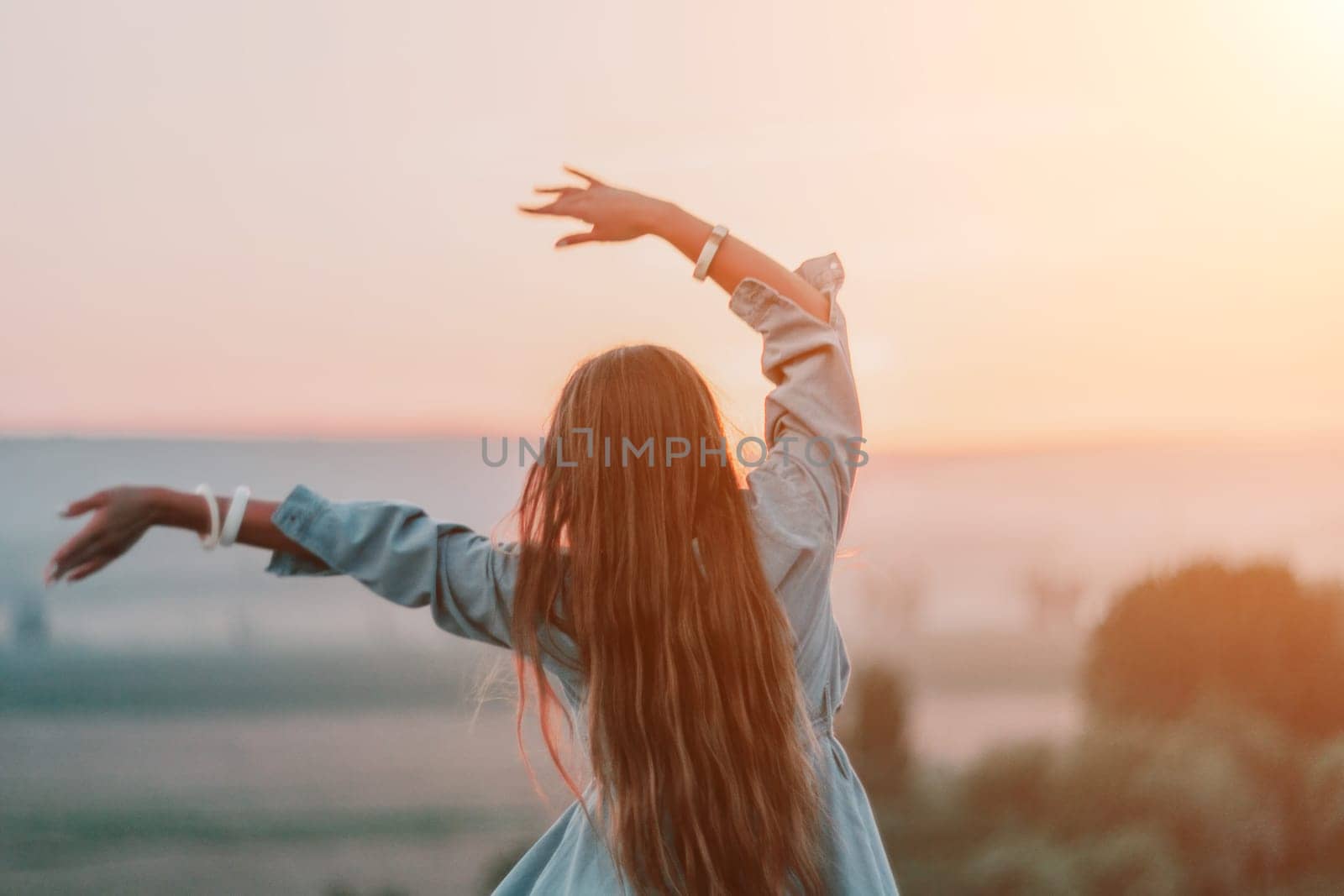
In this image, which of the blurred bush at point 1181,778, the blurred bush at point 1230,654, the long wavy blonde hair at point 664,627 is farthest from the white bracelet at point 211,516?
the blurred bush at point 1230,654

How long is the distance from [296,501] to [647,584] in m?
0.35

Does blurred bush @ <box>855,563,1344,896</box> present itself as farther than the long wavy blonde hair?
Yes

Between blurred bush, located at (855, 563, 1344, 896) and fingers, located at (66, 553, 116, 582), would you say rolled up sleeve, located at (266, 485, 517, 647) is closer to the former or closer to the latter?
fingers, located at (66, 553, 116, 582)

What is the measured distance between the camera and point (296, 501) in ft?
3.49

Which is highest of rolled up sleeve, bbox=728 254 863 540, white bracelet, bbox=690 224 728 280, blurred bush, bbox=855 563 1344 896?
white bracelet, bbox=690 224 728 280

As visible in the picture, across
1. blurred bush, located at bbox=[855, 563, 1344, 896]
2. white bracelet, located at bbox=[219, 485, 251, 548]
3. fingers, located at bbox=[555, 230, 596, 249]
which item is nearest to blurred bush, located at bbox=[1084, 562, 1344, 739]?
blurred bush, located at bbox=[855, 563, 1344, 896]

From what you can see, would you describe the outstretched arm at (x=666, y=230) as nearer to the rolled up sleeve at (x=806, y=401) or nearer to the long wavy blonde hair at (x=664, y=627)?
the rolled up sleeve at (x=806, y=401)

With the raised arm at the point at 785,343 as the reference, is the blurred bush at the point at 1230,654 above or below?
below

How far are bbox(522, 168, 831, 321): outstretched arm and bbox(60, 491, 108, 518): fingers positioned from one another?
575 mm

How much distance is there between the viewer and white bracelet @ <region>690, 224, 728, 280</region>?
1348 mm

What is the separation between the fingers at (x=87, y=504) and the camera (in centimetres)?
93

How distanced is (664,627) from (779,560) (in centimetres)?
14

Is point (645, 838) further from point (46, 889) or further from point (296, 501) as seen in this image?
point (46, 889)

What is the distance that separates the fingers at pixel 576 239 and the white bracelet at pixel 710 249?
13cm
